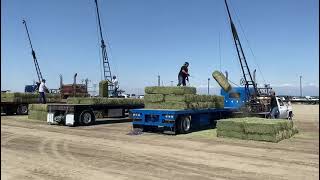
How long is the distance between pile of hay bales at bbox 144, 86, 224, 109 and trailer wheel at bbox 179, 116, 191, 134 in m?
0.55

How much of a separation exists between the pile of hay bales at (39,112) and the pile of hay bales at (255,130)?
1317 cm

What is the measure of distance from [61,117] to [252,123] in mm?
12041

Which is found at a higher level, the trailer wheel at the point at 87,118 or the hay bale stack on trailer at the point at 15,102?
the hay bale stack on trailer at the point at 15,102

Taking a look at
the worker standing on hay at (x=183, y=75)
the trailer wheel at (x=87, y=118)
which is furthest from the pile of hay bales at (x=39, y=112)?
the worker standing on hay at (x=183, y=75)

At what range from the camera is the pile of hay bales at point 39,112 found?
27.5m

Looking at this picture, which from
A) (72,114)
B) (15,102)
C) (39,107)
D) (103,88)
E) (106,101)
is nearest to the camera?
(72,114)

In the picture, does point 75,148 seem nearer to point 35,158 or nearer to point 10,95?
point 35,158

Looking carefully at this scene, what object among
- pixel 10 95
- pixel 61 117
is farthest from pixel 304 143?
pixel 10 95

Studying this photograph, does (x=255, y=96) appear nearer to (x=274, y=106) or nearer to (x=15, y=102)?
(x=274, y=106)

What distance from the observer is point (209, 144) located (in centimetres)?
1634

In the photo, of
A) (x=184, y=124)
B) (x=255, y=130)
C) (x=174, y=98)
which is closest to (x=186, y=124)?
(x=184, y=124)

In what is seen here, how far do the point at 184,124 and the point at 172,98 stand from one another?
1.38 meters

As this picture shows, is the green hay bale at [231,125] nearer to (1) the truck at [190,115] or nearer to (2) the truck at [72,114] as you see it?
(1) the truck at [190,115]

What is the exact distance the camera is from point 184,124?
20.8m
